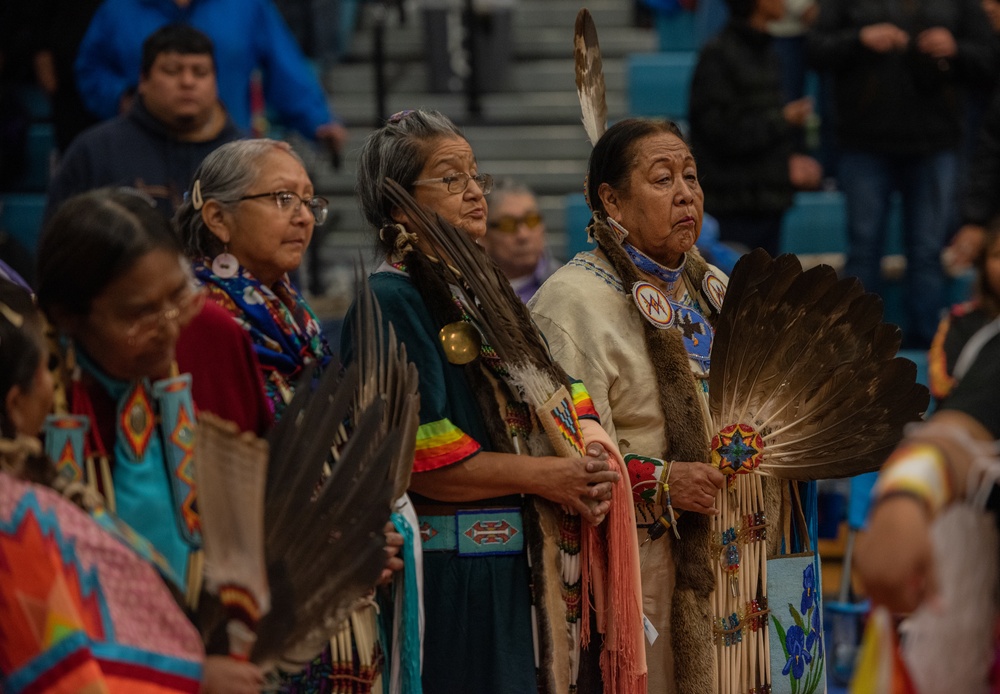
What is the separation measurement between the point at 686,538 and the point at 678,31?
4783 mm

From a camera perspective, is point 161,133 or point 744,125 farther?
point 744,125

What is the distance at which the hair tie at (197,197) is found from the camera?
9.29 feet

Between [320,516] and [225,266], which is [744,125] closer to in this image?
[225,266]

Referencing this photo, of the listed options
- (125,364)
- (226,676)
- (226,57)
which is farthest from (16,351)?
(226,57)

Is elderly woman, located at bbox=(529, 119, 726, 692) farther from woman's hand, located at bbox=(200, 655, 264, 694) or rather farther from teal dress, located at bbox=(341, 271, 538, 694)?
woman's hand, located at bbox=(200, 655, 264, 694)

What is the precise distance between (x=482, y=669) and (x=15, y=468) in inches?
44.7

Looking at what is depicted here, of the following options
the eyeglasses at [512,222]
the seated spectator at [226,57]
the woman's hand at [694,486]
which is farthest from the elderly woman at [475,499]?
the seated spectator at [226,57]

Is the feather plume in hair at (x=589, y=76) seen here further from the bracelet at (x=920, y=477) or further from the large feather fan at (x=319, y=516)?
the bracelet at (x=920, y=477)

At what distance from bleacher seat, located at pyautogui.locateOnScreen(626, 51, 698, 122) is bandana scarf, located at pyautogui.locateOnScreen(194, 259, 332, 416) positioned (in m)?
4.16

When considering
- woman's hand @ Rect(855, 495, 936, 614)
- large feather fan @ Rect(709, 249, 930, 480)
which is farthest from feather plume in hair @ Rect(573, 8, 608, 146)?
woman's hand @ Rect(855, 495, 936, 614)

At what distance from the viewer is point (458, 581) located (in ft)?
8.95

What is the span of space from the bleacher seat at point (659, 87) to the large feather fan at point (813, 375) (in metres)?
3.79

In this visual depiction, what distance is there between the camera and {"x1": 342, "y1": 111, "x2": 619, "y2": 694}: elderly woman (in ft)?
8.77

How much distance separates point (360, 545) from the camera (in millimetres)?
2188
